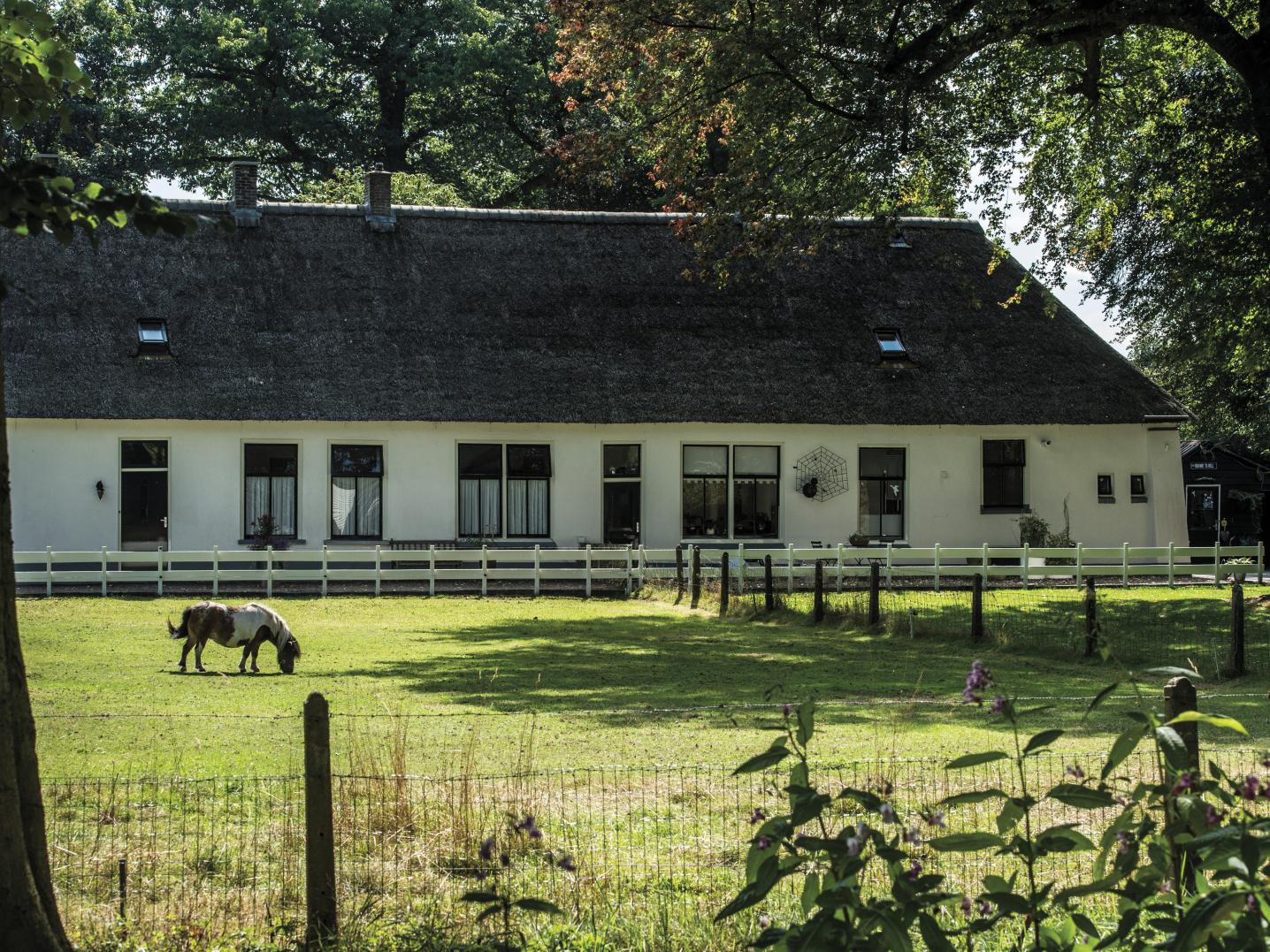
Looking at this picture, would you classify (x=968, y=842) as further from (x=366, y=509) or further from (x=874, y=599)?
(x=366, y=509)

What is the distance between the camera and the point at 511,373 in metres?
31.5

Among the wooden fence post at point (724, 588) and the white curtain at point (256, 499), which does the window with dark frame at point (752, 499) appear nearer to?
the wooden fence post at point (724, 588)

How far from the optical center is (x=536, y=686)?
1562 cm

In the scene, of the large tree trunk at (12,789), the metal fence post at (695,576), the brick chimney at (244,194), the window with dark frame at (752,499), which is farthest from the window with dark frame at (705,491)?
the large tree trunk at (12,789)

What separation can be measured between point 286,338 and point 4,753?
26436 millimetres

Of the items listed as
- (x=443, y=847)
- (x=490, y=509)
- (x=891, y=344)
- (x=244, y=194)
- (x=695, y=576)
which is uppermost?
(x=244, y=194)

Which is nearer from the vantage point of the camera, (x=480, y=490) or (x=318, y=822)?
(x=318, y=822)

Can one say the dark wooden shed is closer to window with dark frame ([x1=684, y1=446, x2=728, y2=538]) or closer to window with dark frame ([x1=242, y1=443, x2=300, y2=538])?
window with dark frame ([x1=684, y1=446, x2=728, y2=538])

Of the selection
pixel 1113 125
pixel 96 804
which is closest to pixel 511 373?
pixel 1113 125

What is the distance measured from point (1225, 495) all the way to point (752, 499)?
96.7ft

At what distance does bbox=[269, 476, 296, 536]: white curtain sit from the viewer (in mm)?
30484

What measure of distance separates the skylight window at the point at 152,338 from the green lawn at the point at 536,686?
6.84 meters

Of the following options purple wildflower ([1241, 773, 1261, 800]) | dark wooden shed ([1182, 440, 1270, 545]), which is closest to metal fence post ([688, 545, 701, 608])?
purple wildflower ([1241, 773, 1261, 800])

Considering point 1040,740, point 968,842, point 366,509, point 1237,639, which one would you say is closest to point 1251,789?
point 1040,740
